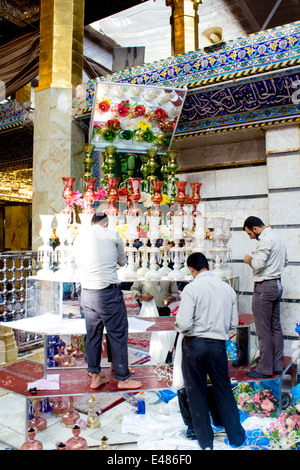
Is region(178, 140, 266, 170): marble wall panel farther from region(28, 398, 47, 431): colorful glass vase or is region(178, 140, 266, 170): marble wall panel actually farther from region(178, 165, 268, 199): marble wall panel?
region(28, 398, 47, 431): colorful glass vase

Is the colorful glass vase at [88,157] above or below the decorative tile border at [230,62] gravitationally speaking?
below

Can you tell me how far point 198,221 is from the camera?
4887 mm

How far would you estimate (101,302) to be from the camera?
3738mm

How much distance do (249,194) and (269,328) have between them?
2917 mm

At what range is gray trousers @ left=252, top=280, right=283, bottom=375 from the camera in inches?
167

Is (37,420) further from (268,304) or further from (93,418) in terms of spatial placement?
(268,304)

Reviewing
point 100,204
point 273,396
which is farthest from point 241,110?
point 273,396

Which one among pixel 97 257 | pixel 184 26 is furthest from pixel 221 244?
pixel 184 26

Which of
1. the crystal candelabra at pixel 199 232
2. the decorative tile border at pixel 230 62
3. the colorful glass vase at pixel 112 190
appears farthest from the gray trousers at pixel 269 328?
the decorative tile border at pixel 230 62

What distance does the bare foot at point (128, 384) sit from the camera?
3.78 meters

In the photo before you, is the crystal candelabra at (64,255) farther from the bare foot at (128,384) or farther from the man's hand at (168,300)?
the bare foot at (128,384)

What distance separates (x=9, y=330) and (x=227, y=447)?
3.82m

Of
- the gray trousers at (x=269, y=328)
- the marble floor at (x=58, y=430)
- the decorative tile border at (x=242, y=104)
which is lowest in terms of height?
the marble floor at (x=58, y=430)

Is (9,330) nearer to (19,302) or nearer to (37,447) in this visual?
(19,302)
